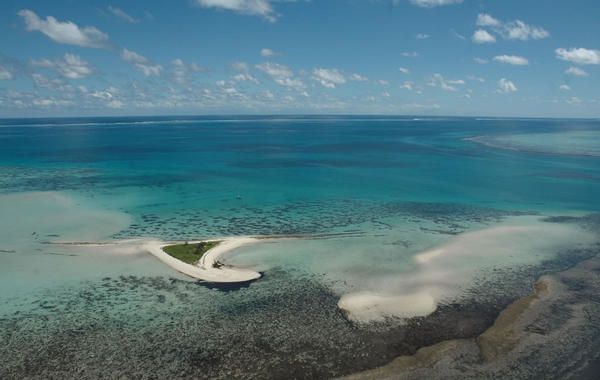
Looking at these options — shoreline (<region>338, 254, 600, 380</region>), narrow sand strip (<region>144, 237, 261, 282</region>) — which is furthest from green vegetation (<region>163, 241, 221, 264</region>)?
shoreline (<region>338, 254, 600, 380</region>)

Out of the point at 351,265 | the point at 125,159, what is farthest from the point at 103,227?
the point at 125,159

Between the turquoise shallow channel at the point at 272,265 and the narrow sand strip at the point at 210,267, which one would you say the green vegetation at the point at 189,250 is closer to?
the narrow sand strip at the point at 210,267

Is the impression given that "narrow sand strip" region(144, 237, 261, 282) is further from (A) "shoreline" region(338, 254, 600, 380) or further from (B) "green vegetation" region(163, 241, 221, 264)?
(A) "shoreline" region(338, 254, 600, 380)

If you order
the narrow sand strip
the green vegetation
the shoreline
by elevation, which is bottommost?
the shoreline

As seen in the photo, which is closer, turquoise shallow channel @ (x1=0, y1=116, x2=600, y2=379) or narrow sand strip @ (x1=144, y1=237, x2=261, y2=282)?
turquoise shallow channel @ (x1=0, y1=116, x2=600, y2=379)

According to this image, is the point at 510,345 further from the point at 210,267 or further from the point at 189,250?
the point at 189,250

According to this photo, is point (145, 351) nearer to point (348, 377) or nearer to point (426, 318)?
point (348, 377)

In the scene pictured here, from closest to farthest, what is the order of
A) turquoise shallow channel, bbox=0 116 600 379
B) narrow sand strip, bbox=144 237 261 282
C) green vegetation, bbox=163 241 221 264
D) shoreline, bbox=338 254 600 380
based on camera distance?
shoreline, bbox=338 254 600 380, turquoise shallow channel, bbox=0 116 600 379, narrow sand strip, bbox=144 237 261 282, green vegetation, bbox=163 241 221 264
